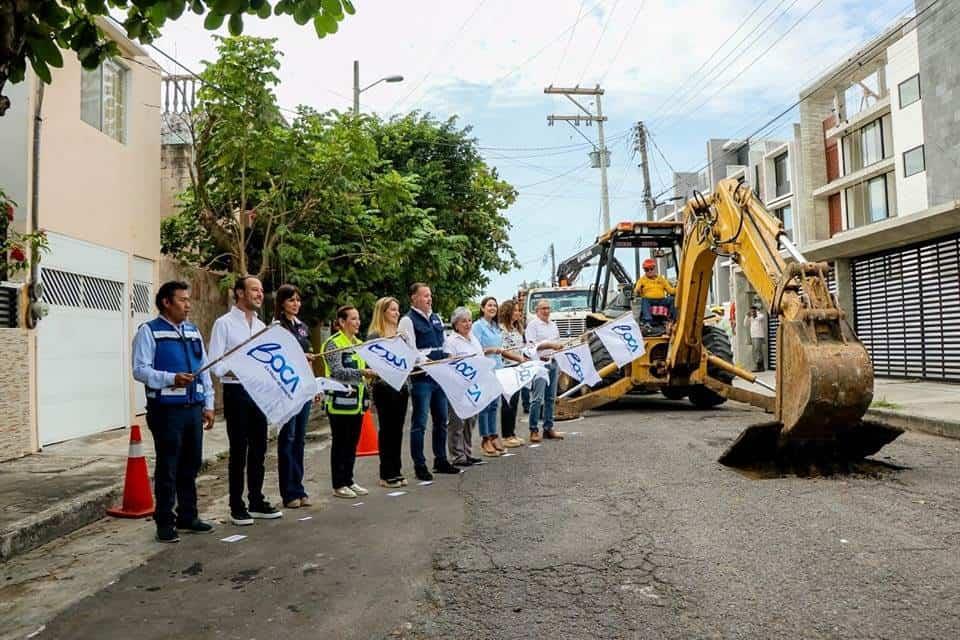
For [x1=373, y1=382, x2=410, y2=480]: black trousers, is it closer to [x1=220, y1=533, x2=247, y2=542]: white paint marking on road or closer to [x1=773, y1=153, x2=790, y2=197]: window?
[x1=220, y1=533, x2=247, y2=542]: white paint marking on road

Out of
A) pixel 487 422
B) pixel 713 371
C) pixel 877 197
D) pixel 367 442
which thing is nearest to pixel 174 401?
pixel 487 422

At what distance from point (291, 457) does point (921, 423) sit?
796 cm

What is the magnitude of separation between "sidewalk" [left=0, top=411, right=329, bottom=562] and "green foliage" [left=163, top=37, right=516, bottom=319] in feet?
14.8

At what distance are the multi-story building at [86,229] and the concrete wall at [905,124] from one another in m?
30.5

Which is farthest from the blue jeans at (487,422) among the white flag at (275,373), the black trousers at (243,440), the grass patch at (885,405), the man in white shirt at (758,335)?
the man in white shirt at (758,335)

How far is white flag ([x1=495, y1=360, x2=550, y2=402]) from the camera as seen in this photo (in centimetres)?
916

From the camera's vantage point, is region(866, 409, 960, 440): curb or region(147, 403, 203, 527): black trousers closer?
region(147, 403, 203, 527): black trousers

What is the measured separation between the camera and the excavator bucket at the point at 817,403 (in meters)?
6.31

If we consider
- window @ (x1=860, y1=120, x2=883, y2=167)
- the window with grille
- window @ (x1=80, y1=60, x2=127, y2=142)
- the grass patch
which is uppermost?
window @ (x1=860, y1=120, x2=883, y2=167)

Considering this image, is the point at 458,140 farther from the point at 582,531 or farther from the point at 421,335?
the point at 582,531

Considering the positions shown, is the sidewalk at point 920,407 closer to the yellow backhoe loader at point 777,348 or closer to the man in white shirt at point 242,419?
the yellow backhoe loader at point 777,348

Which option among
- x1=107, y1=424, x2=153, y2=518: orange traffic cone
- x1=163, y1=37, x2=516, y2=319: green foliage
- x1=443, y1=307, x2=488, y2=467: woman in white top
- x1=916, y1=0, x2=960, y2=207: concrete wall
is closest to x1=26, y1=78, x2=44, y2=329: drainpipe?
x1=163, y1=37, x2=516, y2=319: green foliage

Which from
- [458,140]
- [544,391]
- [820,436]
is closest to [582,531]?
[820,436]

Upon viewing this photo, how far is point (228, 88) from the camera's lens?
11.8 metres
